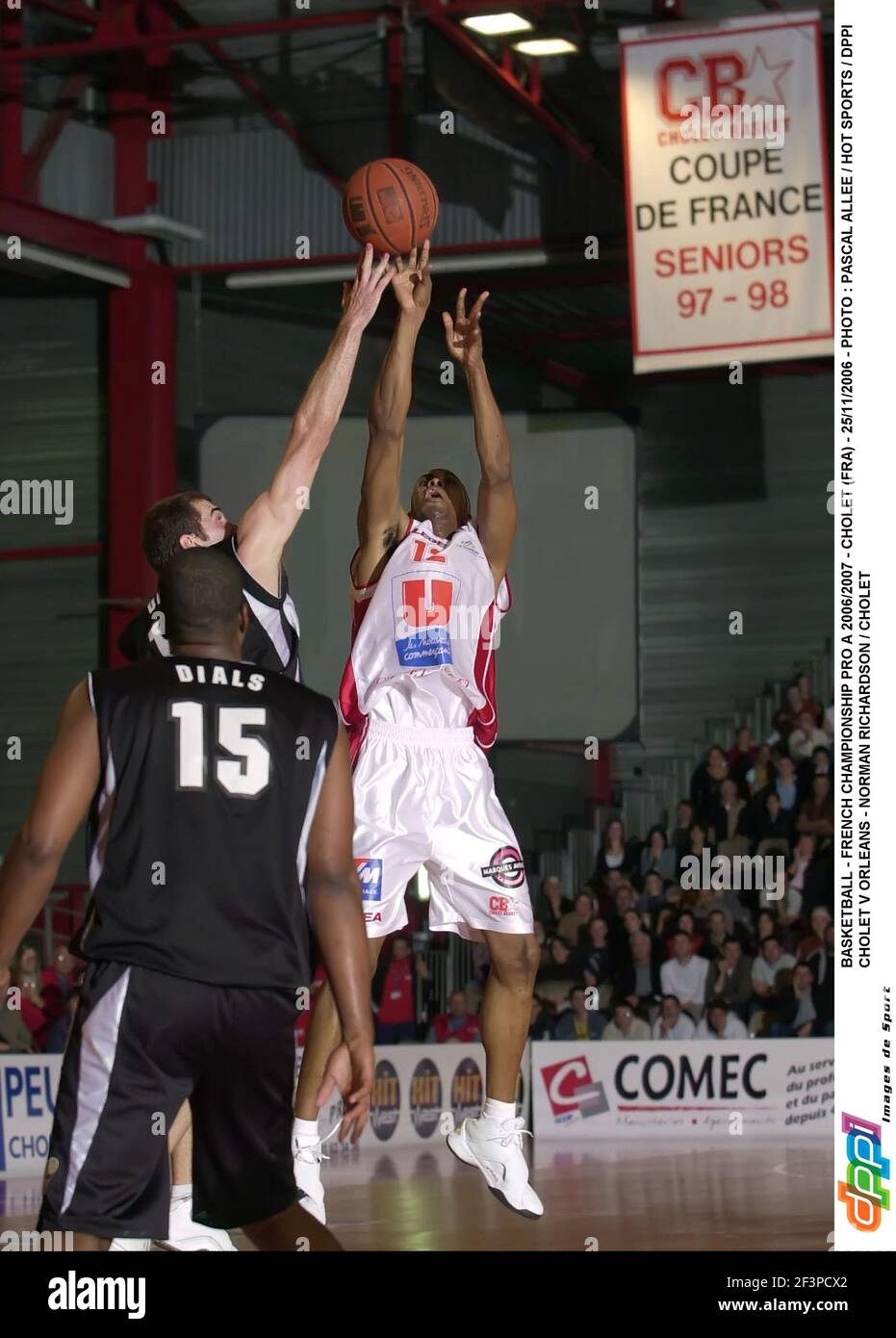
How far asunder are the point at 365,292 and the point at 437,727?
1.77 meters

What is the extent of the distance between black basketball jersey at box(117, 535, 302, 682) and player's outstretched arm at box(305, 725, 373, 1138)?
157 cm

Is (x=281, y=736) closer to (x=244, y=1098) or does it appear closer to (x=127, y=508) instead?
(x=244, y=1098)

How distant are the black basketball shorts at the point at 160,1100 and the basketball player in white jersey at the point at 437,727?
2.38m

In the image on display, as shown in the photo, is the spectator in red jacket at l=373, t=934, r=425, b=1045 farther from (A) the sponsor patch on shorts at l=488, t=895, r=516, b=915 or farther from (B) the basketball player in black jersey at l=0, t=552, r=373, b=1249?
(B) the basketball player in black jersey at l=0, t=552, r=373, b=1249

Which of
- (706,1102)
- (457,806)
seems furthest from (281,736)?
(706,1102)

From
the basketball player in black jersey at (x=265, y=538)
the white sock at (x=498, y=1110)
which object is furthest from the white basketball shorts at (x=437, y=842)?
the basketball player in black jersey at (x=265, y=538)

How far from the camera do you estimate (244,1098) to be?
4.64 meters

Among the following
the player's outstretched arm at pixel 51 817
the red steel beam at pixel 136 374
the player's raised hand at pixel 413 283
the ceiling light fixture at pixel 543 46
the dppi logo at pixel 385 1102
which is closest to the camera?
the player's outstretched arm at pixel 51 817

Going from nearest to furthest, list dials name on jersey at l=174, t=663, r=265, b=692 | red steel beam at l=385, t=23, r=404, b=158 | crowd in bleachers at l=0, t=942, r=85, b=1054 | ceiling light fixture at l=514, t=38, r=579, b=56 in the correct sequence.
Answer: dials name on jersey at l=174, t=663, r=265, b=692
crowd in bleachers at l=0, t=942, r=85, b=1054
ceiling light fixture at l=514, t=38, r=579, b=56
red steel beam at l=385, t=23, r=404, b=158

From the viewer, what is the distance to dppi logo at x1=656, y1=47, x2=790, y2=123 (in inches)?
495

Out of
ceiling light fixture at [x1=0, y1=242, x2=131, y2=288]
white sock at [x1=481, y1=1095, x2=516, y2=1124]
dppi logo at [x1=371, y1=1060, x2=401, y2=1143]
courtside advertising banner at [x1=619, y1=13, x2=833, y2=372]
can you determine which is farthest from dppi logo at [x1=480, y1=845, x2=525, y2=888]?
ceiling light fixture at [x1=0, y1=242, x2=131, y2=288]

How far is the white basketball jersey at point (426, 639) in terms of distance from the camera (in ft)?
24.3

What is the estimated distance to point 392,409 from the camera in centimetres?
723

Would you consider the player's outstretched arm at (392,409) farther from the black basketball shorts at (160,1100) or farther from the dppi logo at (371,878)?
the black basketball shorts at (160,1100)
